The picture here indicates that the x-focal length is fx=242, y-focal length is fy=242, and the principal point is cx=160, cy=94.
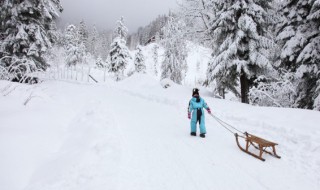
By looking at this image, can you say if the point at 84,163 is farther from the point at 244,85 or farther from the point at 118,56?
the point at 118,56

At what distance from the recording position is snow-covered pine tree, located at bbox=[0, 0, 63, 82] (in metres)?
17.0

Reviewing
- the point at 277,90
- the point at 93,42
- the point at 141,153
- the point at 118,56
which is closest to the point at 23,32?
the point at 141,153

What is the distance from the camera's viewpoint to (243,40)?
13.7 meters

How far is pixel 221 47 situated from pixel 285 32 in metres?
3.38

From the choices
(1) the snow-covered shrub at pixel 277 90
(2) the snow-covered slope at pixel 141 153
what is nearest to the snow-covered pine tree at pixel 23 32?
(2) the snow-covered slope at pixel 141 153

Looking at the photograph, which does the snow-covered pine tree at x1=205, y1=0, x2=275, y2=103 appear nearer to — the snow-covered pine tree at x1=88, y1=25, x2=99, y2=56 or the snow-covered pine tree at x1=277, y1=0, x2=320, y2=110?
the snow-covered pine tree at x1=277, y1=0, x2=320, y2=110

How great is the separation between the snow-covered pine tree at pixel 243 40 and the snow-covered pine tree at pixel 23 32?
1255 centimetres

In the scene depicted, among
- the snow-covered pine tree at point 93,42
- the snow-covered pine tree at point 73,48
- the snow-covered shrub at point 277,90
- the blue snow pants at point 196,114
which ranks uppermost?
the snow-covered pine tree at point 93,42

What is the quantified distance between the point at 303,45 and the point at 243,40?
299cm

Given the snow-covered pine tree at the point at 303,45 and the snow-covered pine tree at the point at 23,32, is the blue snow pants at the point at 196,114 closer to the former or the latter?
the snow-covered pine tree at the point at 303,45

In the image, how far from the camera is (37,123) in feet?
21.9

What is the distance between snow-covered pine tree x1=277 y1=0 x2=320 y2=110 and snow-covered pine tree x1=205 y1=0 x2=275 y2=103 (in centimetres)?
90

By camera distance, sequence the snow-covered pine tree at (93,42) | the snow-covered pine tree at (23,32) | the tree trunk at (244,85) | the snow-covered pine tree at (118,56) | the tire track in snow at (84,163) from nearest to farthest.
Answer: the tire track in snow at (84,163) < the tree trunk at (244,85) < the snow-covered pine tree at (23,32) < the snow-covered pine tree at (118,56) < the snow-covered pine tree at (93,42)

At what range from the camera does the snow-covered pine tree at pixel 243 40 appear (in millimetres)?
13047
